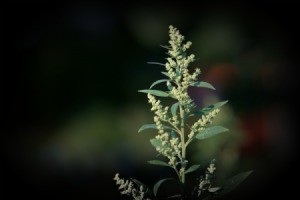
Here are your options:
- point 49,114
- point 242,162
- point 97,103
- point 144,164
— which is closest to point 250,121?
point 242,162

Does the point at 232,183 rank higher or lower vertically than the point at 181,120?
lower

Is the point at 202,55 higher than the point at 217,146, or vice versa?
the point at 202,55

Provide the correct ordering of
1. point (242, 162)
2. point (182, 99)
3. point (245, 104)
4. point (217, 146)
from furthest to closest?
point (245, 104)
point (242, 162)
point (217, 146)
point (182, 99)

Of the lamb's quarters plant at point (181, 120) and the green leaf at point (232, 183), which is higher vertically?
the lamb's quarters plant at point (181, 120)

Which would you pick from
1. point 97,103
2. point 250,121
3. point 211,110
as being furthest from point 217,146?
point 211,110

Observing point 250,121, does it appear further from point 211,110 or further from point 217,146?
point 211,110

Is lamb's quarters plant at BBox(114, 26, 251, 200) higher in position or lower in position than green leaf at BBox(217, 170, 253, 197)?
higher

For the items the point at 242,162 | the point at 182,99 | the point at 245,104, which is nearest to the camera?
the point at 182,99

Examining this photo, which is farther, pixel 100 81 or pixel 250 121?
pixel 250 121

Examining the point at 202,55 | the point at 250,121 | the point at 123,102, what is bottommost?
the point at 250,121
